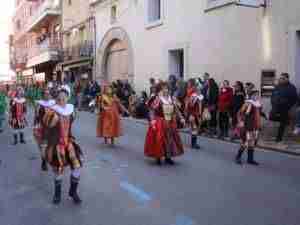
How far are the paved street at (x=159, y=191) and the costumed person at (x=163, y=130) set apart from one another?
0.29 metres

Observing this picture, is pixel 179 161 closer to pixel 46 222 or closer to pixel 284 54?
pixel 46 222

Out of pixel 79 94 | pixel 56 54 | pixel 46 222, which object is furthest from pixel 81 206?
pixel 56 54

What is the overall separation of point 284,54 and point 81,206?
939 cm

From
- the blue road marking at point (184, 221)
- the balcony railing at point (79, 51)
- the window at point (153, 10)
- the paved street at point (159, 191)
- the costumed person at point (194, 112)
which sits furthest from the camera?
the balcony railing at point (79, 51)

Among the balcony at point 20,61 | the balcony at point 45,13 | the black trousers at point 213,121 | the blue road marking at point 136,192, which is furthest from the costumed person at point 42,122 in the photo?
the balcony at point 20,61

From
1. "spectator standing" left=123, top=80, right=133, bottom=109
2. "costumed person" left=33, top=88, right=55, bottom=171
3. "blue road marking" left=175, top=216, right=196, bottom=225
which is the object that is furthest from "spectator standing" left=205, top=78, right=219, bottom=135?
"blue road marking" left=175, top=216, right=196, bottom=225

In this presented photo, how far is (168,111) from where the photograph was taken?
8609 mm

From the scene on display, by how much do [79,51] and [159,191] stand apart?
24.6 m

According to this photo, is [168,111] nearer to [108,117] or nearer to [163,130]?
[163,130]

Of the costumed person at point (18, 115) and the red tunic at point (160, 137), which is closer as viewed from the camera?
the red tunic at point (160, 137)

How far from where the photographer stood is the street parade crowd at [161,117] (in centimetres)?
603

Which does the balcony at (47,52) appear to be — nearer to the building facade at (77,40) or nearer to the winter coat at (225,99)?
the building facade at (77,40)

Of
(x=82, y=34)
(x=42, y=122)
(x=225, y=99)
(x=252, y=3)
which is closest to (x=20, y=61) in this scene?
(x=82, y=34)

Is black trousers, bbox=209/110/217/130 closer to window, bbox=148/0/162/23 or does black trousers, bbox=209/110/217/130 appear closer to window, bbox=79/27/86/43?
window, bbox=148/0/162/23
